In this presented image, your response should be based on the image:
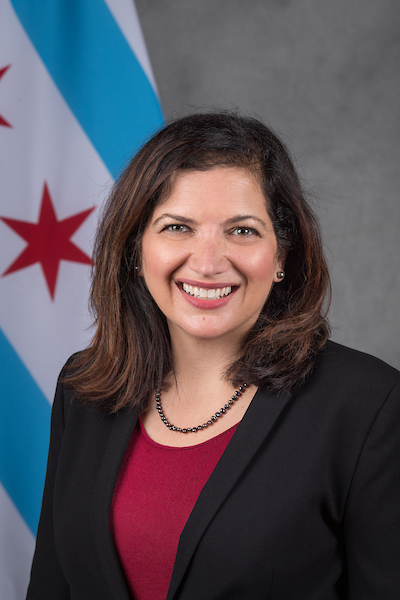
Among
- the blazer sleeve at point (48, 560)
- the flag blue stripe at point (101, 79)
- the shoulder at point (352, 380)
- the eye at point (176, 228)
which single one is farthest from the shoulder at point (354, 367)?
the flag blue stripe at point (101, 79)

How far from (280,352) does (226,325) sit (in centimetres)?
18

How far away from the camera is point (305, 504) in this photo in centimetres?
140

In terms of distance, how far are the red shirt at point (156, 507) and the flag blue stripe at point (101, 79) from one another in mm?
1376

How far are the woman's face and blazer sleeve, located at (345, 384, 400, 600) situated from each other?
18.1 inches

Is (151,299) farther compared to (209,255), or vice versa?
(151,299)

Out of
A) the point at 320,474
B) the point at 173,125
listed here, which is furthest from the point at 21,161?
the point at 320,474

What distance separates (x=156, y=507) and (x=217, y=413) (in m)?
0.30

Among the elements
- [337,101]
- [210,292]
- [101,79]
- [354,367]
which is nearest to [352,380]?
[354,367]

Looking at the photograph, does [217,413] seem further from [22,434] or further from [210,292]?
[22,434]

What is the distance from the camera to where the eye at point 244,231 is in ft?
5.12

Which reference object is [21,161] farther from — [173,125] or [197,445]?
[197,445]

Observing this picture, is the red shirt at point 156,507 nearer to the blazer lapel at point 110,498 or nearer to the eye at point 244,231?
the blazer lapel at point 110,498

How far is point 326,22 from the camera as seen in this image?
3186 mm

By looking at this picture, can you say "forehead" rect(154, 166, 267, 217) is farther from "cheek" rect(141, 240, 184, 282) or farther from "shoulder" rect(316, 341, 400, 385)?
"shoulder" rect(316, 341, 400, 385)
